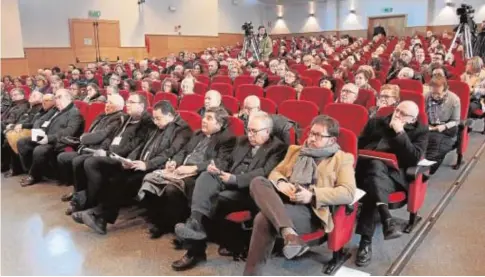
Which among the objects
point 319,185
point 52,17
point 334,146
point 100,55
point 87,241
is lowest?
point 87,241

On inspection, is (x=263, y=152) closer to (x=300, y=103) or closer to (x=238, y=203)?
(x=238, y=203)

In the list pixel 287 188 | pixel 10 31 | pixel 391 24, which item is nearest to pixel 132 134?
pixel 287 188

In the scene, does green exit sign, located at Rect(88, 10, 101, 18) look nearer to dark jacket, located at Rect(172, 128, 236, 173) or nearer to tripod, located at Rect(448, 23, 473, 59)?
tripod, located at Rect(448, 23, 473, 59)

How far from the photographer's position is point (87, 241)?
255 cm

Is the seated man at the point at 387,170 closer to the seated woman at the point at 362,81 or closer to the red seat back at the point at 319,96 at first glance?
the red seat back at the point at 319,96

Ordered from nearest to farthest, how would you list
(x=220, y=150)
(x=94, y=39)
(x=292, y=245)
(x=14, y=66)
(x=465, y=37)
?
(x=292, y=245) → (x=220, y=150) → (x=465, y=37) → (x=14, y=66) → (x=94, y=39)

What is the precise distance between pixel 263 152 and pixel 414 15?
1568 centimetres

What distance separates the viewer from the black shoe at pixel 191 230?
206 cm

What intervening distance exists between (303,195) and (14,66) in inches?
368

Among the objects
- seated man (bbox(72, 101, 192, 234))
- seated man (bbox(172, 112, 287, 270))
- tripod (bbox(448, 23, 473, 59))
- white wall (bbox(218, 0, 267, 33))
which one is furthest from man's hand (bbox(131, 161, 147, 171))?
white wall (bbox(218, 0, 267, 33))

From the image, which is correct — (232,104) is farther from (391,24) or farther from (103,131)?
(391,24)

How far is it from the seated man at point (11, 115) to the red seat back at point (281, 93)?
2.69 m

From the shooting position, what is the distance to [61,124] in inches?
147

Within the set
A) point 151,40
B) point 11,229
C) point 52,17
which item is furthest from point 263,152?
point 151,40
